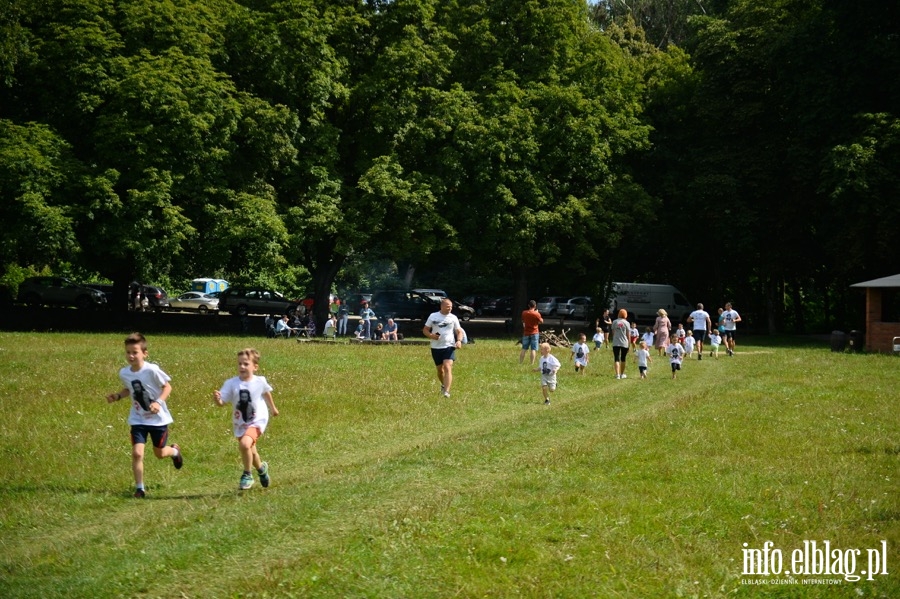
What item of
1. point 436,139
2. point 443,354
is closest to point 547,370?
point 443,354

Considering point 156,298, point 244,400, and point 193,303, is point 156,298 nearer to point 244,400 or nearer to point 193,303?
point 193,303

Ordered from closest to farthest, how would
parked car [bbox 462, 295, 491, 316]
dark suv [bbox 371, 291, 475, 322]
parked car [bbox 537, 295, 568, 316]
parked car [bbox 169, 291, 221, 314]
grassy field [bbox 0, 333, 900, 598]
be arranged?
grassy field [bbox 0, 333, 900, 598] < dark suv [bbox 371, 291, 475, 322] < parked car [bbox 537, 295, 568, 316] < parked car [bbox 169, 291, 221, 314] < parked car [bbox 462, 295, 491, 316]

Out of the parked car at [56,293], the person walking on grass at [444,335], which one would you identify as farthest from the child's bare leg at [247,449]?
the parked car at [56,293]

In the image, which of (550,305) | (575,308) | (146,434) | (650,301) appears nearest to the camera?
(146,434)

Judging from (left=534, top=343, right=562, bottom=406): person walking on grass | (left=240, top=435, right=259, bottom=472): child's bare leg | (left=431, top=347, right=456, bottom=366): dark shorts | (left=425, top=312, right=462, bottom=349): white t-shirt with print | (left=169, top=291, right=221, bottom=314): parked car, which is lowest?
(left=240, top=435, right=259, bottom=472): child's bare leg

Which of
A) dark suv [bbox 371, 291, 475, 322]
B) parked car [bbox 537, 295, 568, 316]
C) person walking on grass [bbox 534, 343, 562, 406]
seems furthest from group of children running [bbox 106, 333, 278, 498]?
parked car [bbox 537, 295, 568, 316]

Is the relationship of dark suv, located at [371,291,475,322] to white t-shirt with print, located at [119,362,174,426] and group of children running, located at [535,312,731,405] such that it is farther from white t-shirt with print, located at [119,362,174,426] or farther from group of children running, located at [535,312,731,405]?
white t-shirt with print, located at [119,362,174,426]

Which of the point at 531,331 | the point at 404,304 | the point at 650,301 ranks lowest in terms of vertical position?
the point at 531,331

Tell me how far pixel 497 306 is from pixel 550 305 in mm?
6713

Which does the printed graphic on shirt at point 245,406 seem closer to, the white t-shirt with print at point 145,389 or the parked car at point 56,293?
the white t-shirt with print at point 145,389

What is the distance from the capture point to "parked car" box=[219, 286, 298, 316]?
62406mm

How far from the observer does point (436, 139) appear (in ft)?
148

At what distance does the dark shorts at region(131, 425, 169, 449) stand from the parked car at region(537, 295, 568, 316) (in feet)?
196

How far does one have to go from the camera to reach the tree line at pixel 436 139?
129 ft
